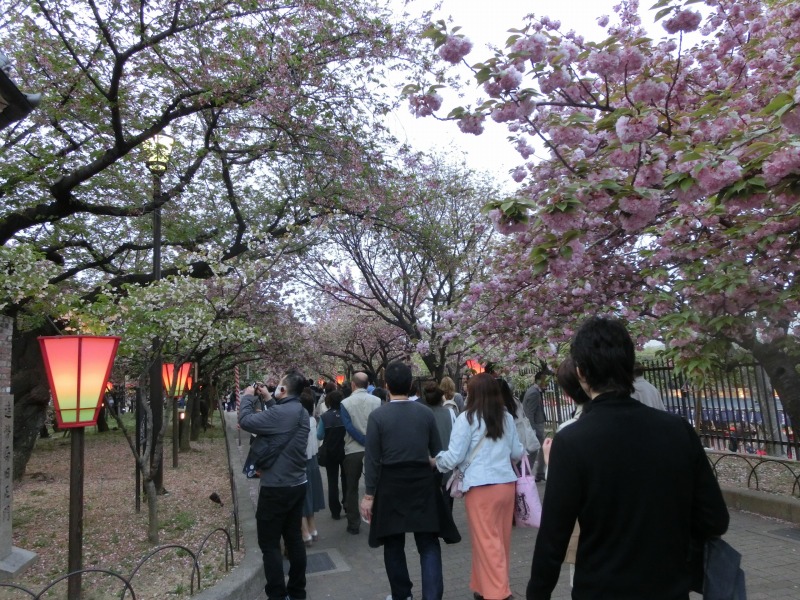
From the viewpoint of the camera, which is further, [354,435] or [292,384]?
[354,435]

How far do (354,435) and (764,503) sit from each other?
16.4ft

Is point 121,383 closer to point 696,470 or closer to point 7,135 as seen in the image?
point 7,135

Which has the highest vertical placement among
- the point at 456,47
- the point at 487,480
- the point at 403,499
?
the point at 456,47

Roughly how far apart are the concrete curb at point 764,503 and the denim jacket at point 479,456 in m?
4.39

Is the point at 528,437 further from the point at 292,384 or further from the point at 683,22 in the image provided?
the point at 683,22

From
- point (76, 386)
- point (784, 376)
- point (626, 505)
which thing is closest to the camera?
point (626, 505)

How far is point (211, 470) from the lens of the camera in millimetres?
13148

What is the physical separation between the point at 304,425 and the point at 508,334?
4909 mm

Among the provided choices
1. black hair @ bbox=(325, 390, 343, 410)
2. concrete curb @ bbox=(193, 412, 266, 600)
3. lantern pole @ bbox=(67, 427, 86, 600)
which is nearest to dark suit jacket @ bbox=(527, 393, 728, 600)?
concrete curb @ bbox=(193, 412, 266, 600)

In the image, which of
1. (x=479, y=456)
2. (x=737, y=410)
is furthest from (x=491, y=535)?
(x=737, y=410)

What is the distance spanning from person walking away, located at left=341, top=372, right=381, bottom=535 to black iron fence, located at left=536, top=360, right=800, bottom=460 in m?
3.54

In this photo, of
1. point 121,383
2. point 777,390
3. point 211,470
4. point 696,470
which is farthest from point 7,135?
point 121,383

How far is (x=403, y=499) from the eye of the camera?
426cm

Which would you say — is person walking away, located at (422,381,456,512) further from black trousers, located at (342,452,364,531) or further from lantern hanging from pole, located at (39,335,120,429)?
lantern hanging from pole, located at (39,335,120,429)
